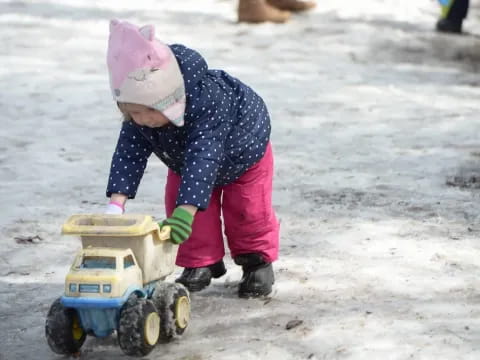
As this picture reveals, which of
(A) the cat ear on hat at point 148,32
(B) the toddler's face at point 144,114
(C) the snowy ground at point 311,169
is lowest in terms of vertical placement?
(C) the snowy ground at point 311,169

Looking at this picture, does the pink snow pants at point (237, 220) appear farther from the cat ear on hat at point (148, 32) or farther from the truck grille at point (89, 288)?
the truck grille at point (89, 288)

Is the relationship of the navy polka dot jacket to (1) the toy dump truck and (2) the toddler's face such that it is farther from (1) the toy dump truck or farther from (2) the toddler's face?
(1) the toy dump truck

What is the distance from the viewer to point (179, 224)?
3.45m

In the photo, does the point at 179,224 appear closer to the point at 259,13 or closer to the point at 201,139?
the point at 201,139

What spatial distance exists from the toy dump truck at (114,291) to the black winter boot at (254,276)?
589 mm

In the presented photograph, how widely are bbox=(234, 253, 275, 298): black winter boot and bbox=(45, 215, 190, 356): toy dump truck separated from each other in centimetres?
59

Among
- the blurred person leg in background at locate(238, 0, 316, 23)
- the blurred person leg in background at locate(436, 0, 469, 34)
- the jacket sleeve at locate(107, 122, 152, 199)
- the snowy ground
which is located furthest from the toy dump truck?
the blurred person leg in background at locate(436, 0, 469, 34)

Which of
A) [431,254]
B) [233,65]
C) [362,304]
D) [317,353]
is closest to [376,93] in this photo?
[233,65]

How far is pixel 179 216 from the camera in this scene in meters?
3.46

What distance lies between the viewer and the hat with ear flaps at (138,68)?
3.40 meters

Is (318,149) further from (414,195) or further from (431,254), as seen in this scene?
(431,254)

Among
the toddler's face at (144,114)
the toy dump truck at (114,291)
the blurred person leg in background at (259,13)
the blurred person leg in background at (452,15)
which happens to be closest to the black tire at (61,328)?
the toy dump truck at (114,291)

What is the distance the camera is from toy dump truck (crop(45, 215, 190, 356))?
3.25m

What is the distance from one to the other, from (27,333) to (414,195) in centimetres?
254
